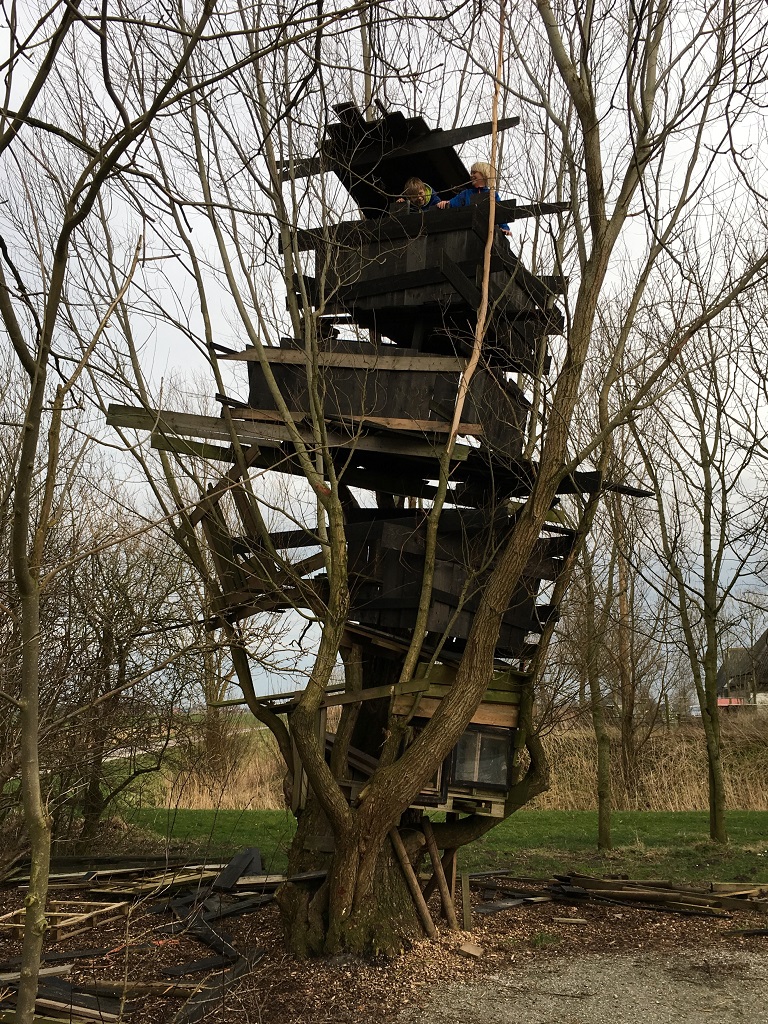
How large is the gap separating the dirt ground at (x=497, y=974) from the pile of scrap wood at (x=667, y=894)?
0.24m

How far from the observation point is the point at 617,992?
6.60 metres

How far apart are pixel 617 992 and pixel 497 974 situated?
0.90 meters

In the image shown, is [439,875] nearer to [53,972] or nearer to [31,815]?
[53,972]

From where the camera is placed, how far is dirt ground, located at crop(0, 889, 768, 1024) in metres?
6.15

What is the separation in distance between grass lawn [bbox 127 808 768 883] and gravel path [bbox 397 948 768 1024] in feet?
11.0

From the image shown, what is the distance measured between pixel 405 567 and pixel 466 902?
10.2 ft

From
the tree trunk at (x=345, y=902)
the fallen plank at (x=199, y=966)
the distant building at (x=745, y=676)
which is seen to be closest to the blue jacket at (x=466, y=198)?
the tree trunk at (x=345, y=902)

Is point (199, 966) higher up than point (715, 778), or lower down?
lower down

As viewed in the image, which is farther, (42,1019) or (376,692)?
(376,692)

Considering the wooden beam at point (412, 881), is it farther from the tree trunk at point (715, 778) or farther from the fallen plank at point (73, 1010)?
the tree trunk at point (715, 778)

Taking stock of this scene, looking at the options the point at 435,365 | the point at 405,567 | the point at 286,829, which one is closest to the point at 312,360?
the point at 435,365

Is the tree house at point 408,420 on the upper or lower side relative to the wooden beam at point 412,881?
upper

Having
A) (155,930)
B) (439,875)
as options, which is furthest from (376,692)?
(155,930)

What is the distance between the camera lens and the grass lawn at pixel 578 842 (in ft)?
36.4
